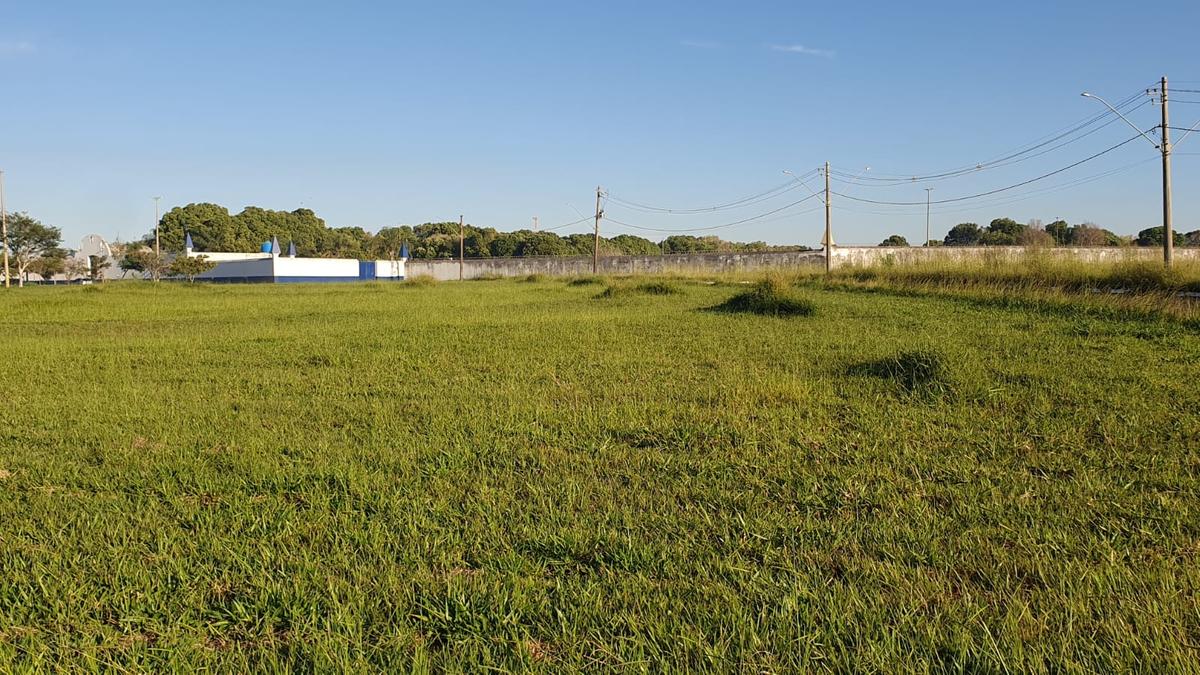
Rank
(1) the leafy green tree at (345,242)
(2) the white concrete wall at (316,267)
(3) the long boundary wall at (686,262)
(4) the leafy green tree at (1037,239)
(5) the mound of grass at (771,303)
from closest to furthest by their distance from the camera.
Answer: (5) the mound of grass at (771,303), (4) the leafy green tree at (1037,239), (3) the long boundary wall at (686,262), (2) the white concrete wall at (316,267), (1) the leafy green tree at (345,242)

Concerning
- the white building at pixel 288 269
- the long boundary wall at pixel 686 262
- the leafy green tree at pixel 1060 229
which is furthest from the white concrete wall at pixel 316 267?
the leafy green tree at pixel 1060 229

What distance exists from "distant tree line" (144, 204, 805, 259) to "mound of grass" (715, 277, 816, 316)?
69808 mm

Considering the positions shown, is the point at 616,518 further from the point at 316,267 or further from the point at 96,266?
the point at 96,266

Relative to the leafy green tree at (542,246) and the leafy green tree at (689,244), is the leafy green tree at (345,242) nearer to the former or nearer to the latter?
the leafy green tree at (542,246)

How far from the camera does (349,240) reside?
106 metres

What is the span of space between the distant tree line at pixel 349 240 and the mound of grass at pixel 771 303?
69.8 meters

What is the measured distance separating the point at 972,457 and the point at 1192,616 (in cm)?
198

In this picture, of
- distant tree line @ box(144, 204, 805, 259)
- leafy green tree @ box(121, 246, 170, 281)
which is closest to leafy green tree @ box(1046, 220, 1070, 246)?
distant tree line @ box(144, 204, 805, 259)

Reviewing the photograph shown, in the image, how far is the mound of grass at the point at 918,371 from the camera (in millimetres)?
6301

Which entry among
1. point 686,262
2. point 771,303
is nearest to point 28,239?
point 686,262

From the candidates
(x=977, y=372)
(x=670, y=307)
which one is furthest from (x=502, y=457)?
(x=670, y=307)

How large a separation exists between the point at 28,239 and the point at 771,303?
74015 mm

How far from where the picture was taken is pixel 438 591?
273 centimetres

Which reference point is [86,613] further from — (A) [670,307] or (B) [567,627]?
(A) [670,307]
